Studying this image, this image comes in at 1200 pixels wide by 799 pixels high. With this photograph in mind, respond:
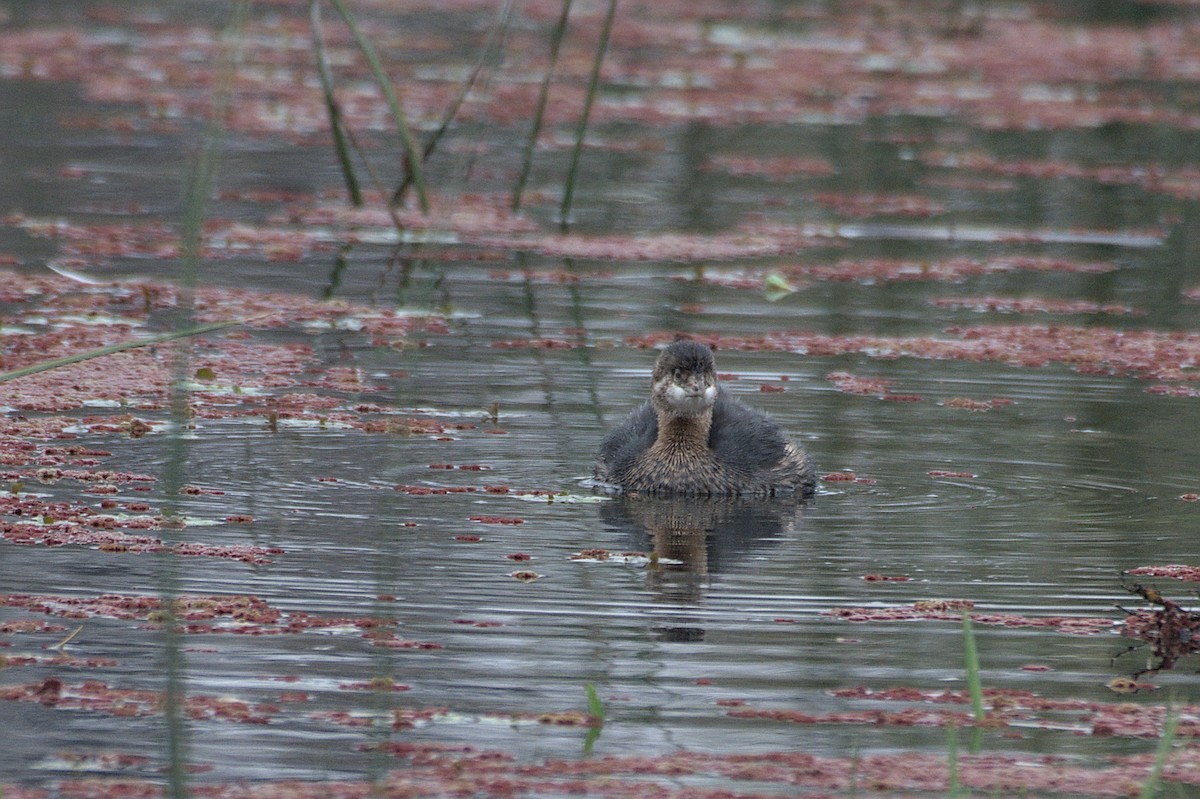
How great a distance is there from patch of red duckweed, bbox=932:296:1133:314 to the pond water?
44 millimetres

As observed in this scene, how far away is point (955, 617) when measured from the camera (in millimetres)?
7934

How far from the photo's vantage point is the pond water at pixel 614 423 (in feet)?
21.8

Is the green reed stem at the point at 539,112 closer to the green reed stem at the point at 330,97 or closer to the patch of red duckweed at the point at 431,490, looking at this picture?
the green reed stem at the point at 330,97

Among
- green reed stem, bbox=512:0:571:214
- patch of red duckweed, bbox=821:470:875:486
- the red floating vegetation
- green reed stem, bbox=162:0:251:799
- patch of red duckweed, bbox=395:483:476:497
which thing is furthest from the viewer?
green reed stem, bbox=512:0:571:214

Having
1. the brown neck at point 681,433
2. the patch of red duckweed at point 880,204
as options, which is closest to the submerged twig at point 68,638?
the brown neck at point 681,433

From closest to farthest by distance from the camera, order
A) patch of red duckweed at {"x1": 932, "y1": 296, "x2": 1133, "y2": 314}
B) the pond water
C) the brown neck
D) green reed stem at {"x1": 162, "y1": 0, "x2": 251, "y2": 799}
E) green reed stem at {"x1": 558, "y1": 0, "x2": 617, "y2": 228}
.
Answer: green reed stem at {"x1": 162, "y1": 0, "x2": 251, "y2": 799} → the pond water → the brown neck → green reed stem at {"x1": 558, "y1": 0, "x2": 617, "y2": 228} → patch of red duckweed at {"x1": 932, "y1": 296, "x2": 1133, "y2": 314}

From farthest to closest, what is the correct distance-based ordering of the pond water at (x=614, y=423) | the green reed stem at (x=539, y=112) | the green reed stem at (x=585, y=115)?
the green reed stem at (x=539, y=112), the green reed stem at (x=585, y=115), the pond water at (x=614, y=423)

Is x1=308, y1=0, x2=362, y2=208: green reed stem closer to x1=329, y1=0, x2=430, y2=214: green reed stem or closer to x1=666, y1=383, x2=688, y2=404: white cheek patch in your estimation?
x1=329, y1=0, x2=430, y2=214: green reed stem

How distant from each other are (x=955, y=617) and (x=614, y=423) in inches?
148

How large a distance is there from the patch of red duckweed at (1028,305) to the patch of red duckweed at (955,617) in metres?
6.90

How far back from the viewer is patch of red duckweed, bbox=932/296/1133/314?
14.7 m

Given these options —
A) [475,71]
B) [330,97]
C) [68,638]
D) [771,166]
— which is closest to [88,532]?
[68,638]

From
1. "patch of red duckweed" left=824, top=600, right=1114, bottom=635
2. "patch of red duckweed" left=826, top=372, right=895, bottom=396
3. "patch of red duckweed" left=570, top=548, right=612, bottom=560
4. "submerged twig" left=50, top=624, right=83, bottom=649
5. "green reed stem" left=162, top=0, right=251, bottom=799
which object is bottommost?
"patch of red duckweed" left=826, top=372, right=895, bottom=396

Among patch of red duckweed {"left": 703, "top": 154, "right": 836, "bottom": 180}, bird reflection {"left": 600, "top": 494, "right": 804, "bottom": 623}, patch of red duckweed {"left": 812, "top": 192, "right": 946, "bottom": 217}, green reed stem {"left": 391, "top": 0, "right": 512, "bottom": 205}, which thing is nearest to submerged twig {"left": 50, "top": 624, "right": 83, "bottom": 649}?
bird reflection {"left": 600, "top": 494, "right": 804, "bottom": 623}
